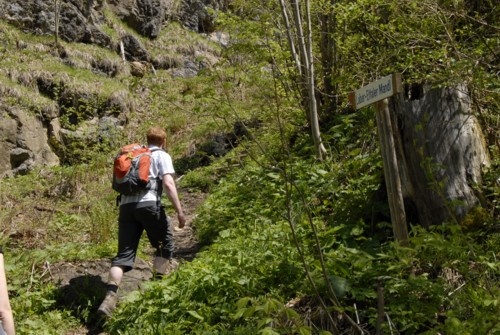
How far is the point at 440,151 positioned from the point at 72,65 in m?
13.0

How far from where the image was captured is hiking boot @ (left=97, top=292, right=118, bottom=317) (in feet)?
13.6

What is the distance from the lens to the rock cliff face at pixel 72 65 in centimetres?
1067

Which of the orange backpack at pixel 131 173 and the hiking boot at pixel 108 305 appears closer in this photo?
the hiking boot at pixel 108 305

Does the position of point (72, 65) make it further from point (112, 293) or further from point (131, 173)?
point (112, 293)

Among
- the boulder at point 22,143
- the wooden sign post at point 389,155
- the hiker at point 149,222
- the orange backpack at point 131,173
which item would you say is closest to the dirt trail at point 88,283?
the hiker at point 149,222

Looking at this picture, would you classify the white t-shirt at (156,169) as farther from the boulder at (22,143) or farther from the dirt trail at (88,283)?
the boulder at (22,143)

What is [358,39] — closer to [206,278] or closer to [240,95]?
[206,278]

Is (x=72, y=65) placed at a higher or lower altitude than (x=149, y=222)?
higher

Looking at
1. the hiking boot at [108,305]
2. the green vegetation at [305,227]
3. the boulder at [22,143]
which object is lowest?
the hiking boot at [108,305]

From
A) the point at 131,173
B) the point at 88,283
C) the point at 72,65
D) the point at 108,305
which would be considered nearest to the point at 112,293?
the point at 108,305

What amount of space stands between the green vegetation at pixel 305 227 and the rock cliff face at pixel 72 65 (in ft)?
4.22

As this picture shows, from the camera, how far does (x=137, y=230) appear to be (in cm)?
477

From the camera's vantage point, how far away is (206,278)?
388cm

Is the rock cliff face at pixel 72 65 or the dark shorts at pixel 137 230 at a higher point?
the rock cliff face at pixel 72 65
